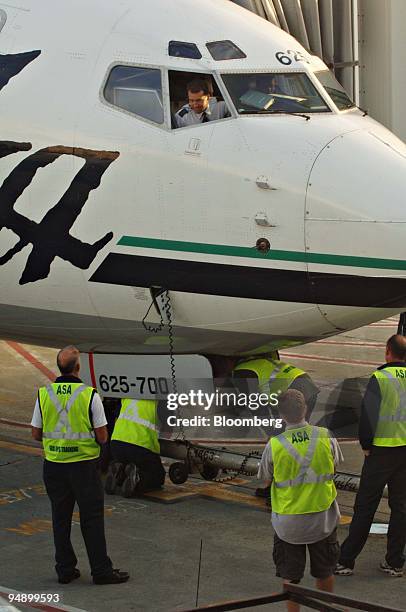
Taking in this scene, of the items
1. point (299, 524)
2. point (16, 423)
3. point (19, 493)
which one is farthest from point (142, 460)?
point (16, 423)

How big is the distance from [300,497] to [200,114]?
4212 mm

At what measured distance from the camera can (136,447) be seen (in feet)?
44.4

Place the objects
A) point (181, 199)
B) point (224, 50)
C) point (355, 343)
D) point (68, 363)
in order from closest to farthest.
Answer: point (68, 363), point (181, 199), point (224, 50), point (355, 343)

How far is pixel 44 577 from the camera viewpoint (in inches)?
438

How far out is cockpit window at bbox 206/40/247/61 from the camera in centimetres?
1266

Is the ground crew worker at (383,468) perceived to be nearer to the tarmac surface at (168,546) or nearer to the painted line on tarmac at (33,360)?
the tarmac surface at (168,546)

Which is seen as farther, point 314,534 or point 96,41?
point 96,41

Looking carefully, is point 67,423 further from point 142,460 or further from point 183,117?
point 183,117

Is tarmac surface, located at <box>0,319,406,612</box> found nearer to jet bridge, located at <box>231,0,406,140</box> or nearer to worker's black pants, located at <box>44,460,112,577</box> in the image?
worker's black pants, located at <box>44,460,112,577</box>

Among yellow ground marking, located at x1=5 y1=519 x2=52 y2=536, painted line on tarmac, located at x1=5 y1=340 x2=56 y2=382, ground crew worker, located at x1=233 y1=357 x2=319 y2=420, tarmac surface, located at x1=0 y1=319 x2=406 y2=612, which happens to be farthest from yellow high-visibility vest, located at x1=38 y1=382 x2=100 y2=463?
painted line on tarmac, located at x1=5 y1=340 x2=56 y2=382

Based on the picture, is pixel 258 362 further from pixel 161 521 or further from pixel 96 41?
pixel 96 41

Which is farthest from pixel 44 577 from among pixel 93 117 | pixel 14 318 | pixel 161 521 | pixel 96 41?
pixel 96 41

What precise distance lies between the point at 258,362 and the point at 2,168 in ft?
10.6

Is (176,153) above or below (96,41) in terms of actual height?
below
